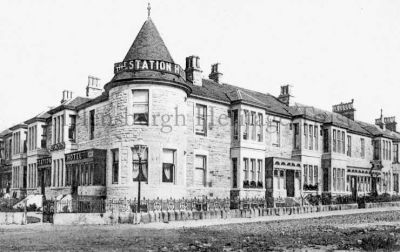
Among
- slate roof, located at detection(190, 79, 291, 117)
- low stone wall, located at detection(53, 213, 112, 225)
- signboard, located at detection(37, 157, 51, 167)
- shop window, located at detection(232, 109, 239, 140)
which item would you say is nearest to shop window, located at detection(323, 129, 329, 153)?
slate roof, located at detection(190, 79, 291, 117)

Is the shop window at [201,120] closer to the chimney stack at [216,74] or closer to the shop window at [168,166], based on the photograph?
the shop window at [168,166]

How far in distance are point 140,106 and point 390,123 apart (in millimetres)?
39630

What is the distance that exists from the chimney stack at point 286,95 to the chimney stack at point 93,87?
15254 millimetres

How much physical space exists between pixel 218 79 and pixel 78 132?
11.1 meters

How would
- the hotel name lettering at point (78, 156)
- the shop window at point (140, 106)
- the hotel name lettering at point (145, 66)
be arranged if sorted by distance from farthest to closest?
1. the hotel name lettering at point (78, 156)
2. the shop window at point (140, 106)
3. the hotel name lettering at point (145, 66)

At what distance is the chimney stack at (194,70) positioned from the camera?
105 feet

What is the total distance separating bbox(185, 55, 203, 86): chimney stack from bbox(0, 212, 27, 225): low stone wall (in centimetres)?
1492

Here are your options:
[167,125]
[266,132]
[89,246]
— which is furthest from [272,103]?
[89,246]

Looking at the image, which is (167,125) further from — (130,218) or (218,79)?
(218,79)

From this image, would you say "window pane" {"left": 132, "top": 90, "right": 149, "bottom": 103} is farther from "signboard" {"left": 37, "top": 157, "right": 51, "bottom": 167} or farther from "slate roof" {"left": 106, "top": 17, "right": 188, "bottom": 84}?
"signboard" {"left": 37, "top": 157, "right": 51, "bottom": 167}

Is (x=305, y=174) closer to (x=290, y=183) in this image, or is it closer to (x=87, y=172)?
(x=290, y=183)

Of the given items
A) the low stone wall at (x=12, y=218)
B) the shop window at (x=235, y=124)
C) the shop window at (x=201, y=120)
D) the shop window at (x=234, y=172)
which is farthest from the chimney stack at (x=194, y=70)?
the low stone wall at (x=12, y=218)

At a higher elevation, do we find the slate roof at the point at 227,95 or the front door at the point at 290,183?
the slate roof at the point at 227,95

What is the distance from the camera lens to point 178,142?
26875mm
